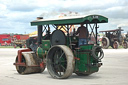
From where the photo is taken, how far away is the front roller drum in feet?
31.7

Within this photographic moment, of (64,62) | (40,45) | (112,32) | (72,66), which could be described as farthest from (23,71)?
(112,32)

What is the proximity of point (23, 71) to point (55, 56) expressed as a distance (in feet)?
5.60

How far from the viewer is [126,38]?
3941 centimetres

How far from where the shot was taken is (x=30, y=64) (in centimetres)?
966

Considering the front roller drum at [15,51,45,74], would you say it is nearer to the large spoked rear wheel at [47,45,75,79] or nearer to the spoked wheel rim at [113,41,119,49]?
the large spoked rear wheel at [47,45,75,79]

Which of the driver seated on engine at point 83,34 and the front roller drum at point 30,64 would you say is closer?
the driver seated on engine at point 83,34

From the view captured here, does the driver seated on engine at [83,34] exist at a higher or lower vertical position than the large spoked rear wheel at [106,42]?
higher

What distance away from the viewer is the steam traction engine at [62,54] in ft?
27.7

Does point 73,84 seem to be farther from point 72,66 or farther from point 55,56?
point 55,56

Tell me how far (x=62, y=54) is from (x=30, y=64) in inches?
66.0

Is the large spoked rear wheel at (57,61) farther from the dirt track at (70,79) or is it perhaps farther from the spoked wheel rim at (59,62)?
the dirt track at (70,79)

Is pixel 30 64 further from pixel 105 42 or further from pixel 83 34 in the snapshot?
pixel 105 42

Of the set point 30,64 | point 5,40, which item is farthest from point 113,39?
point 5,40

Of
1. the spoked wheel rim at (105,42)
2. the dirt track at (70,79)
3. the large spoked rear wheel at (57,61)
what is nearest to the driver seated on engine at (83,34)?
the large spoked rear wheel at (57,61)
